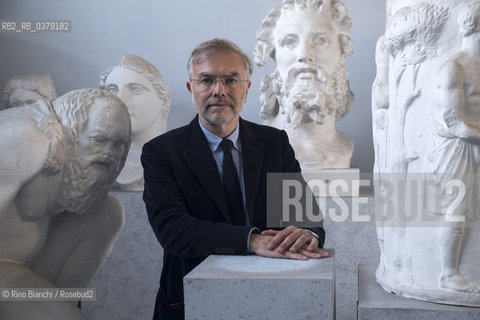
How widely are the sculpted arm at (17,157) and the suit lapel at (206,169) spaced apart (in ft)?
2.34

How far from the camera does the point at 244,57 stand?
2.89m

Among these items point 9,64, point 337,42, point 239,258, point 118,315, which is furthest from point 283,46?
point 9,64

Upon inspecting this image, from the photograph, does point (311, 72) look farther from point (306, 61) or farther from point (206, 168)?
point (206, 168)

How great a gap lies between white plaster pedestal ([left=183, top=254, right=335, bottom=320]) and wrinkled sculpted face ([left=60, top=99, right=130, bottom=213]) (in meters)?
1.25

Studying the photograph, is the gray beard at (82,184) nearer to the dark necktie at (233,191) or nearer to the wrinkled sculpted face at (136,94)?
the dark necktie at (233,191)

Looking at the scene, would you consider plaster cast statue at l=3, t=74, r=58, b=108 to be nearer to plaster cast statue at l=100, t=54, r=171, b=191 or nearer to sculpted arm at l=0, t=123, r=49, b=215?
plaster cast statue at l=100, t=54, r=171, b=191

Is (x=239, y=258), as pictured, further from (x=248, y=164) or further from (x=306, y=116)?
(x=306, y=116)

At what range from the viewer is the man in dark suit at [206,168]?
2744 mm

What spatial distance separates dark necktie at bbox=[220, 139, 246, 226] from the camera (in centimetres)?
282

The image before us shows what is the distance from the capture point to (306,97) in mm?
5730

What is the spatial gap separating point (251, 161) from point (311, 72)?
3030 mm

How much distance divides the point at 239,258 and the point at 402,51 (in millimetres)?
1211

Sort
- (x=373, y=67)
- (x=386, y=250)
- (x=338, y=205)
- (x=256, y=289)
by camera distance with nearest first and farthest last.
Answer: (x=256, y=289)
(x=386, y=250)
(x=338, y=205)
(x=373, y=67)

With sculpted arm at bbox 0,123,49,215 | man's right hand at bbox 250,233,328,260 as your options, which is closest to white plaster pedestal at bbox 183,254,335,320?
man's right hand at bbox 250,233,328,260
